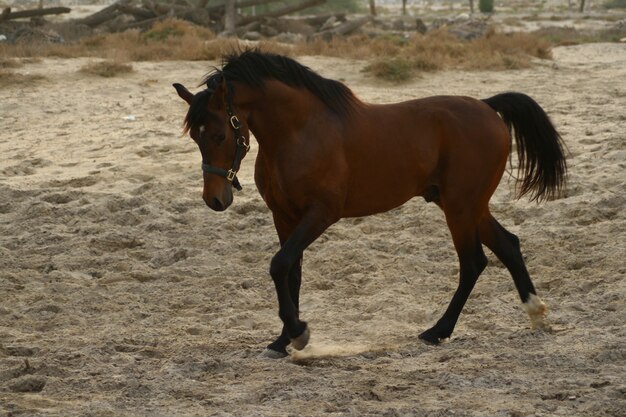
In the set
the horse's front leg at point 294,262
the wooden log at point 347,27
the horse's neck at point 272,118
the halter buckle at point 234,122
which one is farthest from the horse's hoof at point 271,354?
the wooden log at point 347,27

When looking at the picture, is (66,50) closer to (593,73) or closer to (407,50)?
(407,50)

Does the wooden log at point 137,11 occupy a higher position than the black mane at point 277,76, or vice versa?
the black mane at point 277,76

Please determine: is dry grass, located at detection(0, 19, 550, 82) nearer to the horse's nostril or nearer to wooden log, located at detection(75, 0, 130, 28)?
wooden log, located at detection(75, 0, 130, 28)

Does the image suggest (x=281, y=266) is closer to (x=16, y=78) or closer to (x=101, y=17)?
(x=16, y=78)

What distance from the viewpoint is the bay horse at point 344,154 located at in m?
5.58

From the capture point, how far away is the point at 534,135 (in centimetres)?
672

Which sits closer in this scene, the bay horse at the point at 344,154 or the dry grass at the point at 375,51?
the bay horse at the point at 344,154

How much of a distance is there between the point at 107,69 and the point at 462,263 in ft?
28.9

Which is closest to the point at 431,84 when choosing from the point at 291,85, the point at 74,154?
the point at 74,154

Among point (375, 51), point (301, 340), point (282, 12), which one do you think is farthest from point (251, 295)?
point (282, 12)

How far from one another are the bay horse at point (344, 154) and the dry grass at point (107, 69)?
27.4 feet

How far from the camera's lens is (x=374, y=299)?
7.08 meters

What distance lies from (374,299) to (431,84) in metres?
7.16

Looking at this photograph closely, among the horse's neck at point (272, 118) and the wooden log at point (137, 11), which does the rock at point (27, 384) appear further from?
the wooden log at point (137, 11)
